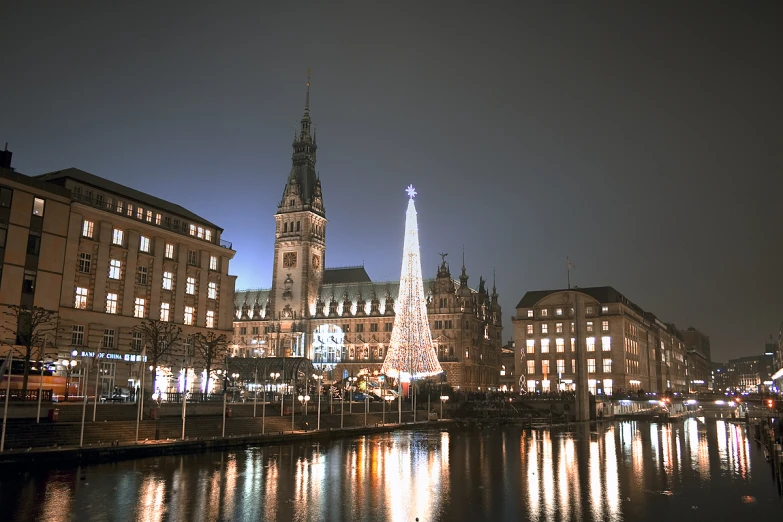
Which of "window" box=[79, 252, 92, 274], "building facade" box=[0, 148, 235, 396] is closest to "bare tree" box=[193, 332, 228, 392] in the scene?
"building facade" box=[0, 148, 235, 396]

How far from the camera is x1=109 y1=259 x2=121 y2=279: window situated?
73050 mm

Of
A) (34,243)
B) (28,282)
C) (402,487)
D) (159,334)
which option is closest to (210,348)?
(159,334)

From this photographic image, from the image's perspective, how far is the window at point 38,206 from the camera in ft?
211

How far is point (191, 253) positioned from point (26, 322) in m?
26.8

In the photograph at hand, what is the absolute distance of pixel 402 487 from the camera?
34.1m

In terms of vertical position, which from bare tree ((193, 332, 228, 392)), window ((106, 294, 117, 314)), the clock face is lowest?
bare tree ((193, 332, 228, 392))

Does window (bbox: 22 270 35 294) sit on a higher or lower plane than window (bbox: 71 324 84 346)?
higher

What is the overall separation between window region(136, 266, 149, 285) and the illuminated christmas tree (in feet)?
98.2

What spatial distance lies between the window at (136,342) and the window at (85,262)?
896cm

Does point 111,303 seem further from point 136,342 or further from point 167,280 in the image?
point 167,280

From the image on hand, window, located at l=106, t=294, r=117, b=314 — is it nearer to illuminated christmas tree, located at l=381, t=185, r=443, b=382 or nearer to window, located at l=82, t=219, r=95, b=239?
window, located at l=82, t=219, r=95, b=239

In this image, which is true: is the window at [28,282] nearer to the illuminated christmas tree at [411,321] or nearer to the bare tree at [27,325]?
the bare tree at [27,325]

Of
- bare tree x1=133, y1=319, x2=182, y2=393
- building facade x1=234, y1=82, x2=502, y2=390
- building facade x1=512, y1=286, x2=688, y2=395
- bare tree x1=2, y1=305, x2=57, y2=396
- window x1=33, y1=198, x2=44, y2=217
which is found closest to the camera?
bare tree x1=2, y1=305, x2=57, y2=396

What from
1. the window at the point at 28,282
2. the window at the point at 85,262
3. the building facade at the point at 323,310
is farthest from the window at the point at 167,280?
the building facade at the point at 323,310
